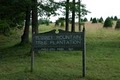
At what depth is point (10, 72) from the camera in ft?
42.3

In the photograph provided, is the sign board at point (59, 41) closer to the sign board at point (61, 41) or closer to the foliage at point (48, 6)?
the sign board at point (61, 41)

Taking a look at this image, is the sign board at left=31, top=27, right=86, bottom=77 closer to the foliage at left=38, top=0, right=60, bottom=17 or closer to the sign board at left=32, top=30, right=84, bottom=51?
the sign board at left=32, top=30, right=84, bottom=51

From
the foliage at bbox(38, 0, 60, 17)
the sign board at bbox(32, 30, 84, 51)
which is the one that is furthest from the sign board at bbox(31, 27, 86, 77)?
the foliage at bbox(38, 0, 60, 17)

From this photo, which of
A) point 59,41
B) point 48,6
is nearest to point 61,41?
point 59,41

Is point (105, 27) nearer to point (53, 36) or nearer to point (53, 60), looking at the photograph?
point (53, 60)

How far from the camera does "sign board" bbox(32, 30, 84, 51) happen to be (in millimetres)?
12078

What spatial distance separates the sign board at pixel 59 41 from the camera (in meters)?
12.1

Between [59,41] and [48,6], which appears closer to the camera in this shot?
[59,41]

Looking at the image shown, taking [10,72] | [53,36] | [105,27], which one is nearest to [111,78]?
[53,36]

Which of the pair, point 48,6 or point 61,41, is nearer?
point 61,41

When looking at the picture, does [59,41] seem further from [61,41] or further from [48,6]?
[48,6]

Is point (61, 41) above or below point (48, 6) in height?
below

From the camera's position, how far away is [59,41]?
12211 millimetres

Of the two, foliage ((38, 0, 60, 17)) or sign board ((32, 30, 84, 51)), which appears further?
foliage ((38, 0, 60, 17))
